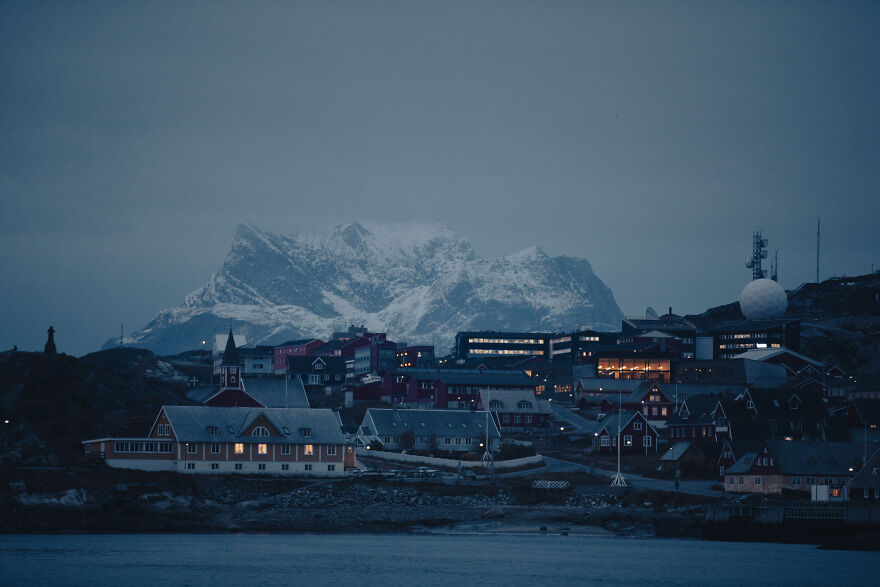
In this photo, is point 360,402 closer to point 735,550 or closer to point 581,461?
point 581,461

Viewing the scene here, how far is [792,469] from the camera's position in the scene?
103m

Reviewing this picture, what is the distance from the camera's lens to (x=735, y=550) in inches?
3440

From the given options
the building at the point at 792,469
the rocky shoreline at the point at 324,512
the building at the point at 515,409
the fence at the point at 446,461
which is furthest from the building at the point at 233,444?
the building at the point at 515,409

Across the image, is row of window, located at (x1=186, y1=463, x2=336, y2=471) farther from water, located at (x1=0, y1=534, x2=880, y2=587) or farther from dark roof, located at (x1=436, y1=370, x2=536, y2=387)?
dark roof, located at (x1=436, y1=370, x2=536, y2=387)

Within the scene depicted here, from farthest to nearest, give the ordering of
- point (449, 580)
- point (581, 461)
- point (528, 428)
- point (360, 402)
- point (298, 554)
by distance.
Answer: point (360, 402) → point (528, 428) → point (581, 461) → point (298, 554) → point (449, 580)

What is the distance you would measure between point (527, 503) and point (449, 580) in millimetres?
32739

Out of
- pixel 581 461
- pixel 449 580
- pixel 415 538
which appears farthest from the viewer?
pixel 581 461

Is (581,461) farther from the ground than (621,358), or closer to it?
closer to it

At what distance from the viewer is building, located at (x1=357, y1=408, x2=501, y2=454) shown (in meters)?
130

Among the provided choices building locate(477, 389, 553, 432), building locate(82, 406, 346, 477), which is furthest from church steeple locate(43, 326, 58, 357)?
building locate(477, 389, 553, 432)

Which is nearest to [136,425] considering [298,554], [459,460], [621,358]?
[459,460]

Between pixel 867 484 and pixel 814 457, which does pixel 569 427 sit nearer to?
pixel 814 457

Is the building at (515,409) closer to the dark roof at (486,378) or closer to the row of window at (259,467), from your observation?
the dark roof at (486,378)

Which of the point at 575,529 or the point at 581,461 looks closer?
the point at 575,529
